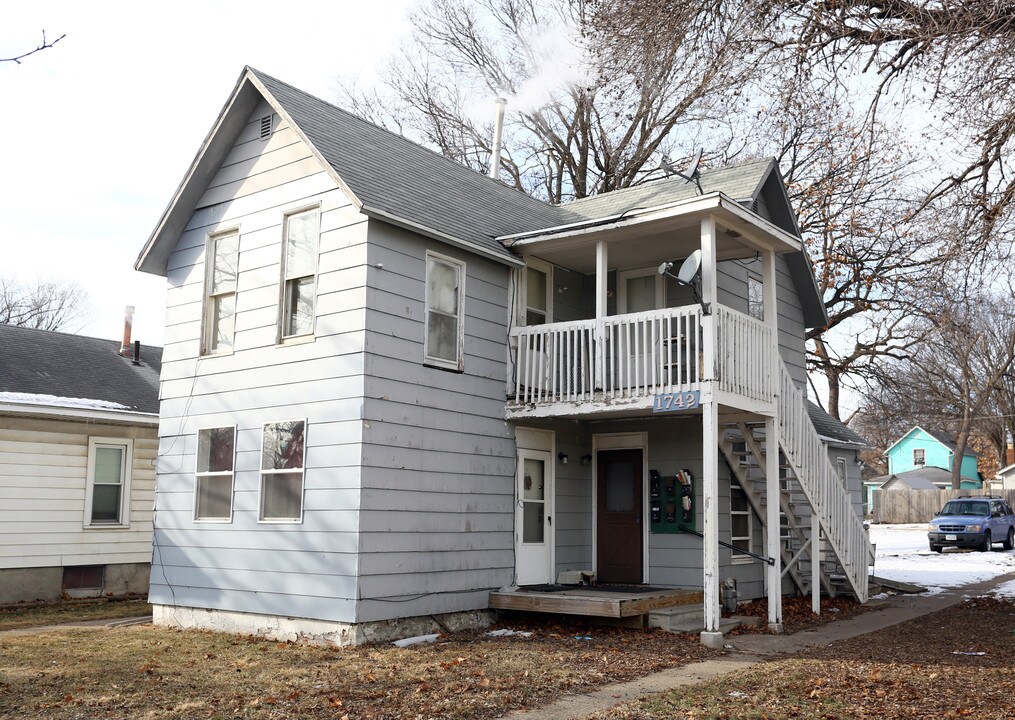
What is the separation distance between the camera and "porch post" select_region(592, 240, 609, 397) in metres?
12.8

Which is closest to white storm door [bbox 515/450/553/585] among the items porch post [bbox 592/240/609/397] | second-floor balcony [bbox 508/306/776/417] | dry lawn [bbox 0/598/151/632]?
second-floor balcony [bbox 508/306/776/417]

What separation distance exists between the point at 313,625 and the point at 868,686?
249 inches

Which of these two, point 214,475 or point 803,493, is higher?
point 214,475

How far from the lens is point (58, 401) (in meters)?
17.4

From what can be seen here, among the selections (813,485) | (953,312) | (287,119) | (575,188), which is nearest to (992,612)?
(813,485)

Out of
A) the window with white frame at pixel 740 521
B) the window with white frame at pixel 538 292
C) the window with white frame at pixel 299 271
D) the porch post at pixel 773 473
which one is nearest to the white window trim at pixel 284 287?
the window with white frame at pixel 299 271

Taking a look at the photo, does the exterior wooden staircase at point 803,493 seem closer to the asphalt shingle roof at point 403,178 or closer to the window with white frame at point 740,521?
the window with white frame at point 740,521

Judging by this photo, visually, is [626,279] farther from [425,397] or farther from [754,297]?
[425,397]

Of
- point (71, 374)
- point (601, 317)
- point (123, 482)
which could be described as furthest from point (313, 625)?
point (71, 374)

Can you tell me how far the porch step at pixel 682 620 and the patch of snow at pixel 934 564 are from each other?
308 inches

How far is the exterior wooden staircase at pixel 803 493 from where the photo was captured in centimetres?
1453

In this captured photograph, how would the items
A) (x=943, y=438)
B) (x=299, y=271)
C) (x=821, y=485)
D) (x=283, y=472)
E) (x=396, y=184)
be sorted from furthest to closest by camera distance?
(x=943, y=438) → (x=821, y=485) → (x=396, y=184) → (x=299, y=271) → (x=283, y=472)

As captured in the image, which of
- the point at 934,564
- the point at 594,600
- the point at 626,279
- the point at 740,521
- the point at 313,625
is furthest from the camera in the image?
the point at 934,564

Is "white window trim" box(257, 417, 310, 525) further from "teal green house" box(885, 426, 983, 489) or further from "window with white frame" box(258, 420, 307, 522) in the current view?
"teal green house" box(885, 426, 983, 489)
